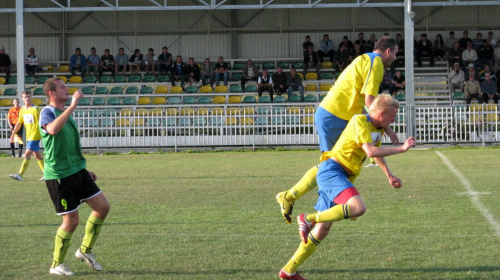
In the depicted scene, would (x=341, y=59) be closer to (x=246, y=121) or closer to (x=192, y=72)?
(x=192, y=72)

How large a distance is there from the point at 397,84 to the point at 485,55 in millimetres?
4826

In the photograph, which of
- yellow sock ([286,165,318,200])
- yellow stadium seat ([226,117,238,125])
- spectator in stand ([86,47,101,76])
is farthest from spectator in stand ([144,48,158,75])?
yellow sock ([286,165,318,200])

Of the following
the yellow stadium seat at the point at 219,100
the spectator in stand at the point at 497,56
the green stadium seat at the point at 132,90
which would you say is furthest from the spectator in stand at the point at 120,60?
the spectator in stand at the point at 497,56

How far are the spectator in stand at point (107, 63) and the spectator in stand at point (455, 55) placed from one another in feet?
46.9

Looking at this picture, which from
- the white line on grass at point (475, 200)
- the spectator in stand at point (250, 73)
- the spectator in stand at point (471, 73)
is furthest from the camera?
the spectator in stand at point (250, 73)

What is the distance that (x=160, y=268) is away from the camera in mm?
6391

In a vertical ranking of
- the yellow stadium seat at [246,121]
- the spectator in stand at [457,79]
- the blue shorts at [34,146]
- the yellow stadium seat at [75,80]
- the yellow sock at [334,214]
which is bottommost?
the yellow sock at [334,214]

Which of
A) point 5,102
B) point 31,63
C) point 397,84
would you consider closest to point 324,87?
point 397,84

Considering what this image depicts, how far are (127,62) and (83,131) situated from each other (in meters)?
8.60

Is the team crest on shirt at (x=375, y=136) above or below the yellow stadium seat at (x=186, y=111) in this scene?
below

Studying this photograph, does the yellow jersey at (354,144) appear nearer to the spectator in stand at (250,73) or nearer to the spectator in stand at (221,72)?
the spectator in stand at (250,73)

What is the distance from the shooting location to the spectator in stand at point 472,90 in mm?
26250

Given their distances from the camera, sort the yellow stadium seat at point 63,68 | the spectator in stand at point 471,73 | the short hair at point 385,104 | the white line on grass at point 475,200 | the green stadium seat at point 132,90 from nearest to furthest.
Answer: the short hair at point 385,104 < the white line on grass at point 475,200 < the spectator in stand at point 471,73 < the green stadium seat at point 132,90 < the yellow stadium seat at point 63,68

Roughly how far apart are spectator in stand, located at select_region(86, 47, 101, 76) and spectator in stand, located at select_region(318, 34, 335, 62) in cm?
964
